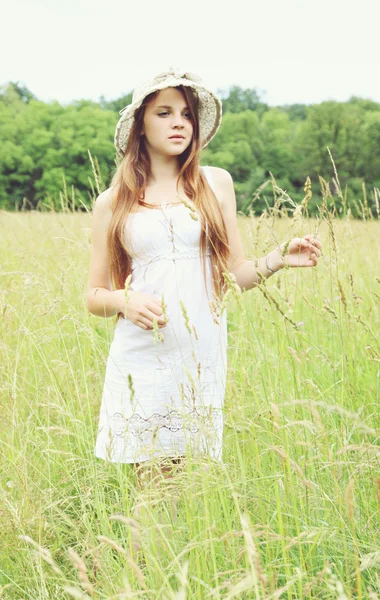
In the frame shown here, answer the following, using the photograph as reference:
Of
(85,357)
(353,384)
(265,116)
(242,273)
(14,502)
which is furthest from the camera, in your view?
(265,116)

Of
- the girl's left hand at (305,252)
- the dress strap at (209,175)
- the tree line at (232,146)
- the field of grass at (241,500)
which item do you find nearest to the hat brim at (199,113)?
the dress strap at (209,175)

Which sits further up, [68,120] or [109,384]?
[68,120]

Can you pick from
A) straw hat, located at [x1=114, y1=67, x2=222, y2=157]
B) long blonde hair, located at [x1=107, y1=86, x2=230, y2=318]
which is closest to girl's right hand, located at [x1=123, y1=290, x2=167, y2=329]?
long blonde hair, located at [x1=107, y1=86, x2=230, y2=318]

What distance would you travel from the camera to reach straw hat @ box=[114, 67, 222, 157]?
212 cm

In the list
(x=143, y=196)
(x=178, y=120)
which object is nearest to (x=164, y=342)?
(x=143, y=196)

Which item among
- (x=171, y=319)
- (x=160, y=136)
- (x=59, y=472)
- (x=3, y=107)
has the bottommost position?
(x=59, y=472)

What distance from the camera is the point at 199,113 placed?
2326 millimetres

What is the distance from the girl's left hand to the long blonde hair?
31 cm

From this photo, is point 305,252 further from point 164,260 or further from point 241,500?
point 241,500

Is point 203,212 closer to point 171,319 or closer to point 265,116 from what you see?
point 171,319

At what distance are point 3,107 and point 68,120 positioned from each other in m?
4.67

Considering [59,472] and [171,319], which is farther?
[59,472]

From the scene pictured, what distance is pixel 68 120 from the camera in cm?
4178

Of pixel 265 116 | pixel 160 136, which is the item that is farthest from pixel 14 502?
pixel 265 116
